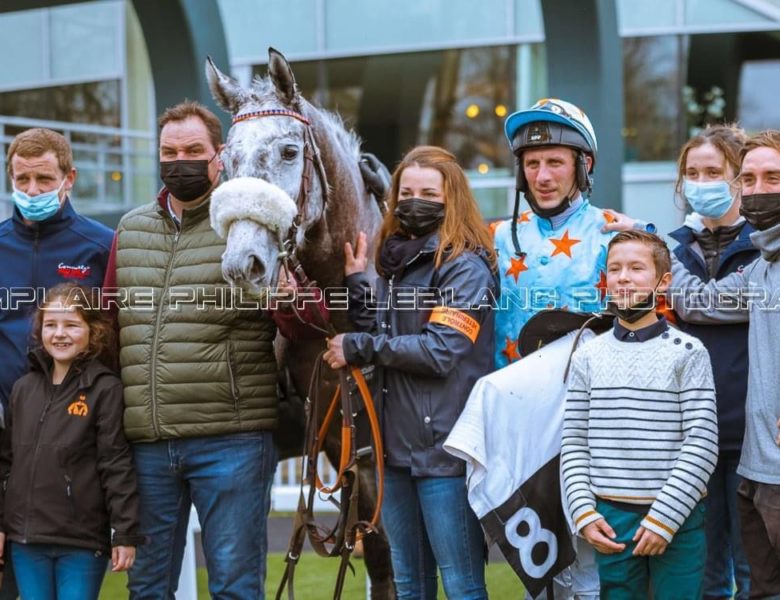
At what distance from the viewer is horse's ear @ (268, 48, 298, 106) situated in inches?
141

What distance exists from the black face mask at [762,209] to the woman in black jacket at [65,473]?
7.07ft

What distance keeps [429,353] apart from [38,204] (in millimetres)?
1560

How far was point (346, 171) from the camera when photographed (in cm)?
404

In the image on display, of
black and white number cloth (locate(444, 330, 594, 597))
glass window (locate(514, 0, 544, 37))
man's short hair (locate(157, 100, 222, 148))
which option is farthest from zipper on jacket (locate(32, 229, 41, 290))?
glass window (locate(514, 0, 544, 37))

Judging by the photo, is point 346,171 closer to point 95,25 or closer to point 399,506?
point 399,506

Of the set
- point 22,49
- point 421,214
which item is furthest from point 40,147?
point 22,49

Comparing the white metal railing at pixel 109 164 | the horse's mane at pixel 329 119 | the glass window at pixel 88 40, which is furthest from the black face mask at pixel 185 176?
the glass window at pixel 88 40

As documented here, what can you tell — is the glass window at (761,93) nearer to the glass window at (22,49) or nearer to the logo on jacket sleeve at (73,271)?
the glass window at (22,49)

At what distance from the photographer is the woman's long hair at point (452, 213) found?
331 cm

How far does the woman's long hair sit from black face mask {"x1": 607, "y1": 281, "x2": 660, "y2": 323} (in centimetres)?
50

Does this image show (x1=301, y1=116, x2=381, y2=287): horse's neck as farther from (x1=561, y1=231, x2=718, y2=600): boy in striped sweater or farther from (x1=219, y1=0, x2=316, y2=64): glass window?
(x1=219, y1=0, x2=316, y2=64): glass window

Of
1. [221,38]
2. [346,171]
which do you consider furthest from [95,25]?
[346,171]

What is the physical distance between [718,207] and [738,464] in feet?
2.96

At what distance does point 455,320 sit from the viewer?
322 cm
